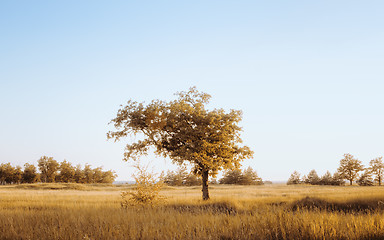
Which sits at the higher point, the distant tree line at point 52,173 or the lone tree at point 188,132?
the lone tree at point 188,132

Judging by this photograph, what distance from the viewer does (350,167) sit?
225 feet

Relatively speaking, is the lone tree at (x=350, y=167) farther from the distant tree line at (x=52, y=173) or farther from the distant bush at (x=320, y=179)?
the distant tree line at (x=52, y=173)

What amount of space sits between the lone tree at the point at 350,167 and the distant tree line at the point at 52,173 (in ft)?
215

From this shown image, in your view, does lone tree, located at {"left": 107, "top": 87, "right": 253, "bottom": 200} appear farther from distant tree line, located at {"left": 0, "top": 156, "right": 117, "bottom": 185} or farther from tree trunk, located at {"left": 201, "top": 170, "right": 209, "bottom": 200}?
distant tree line, located at {"left": 0, "top": 156, "right": 117, "bottom": 185}

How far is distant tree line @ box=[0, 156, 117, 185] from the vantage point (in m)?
77.6

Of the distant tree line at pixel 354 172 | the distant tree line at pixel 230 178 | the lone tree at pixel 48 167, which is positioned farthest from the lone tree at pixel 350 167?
the lone tree at pixel 48 167

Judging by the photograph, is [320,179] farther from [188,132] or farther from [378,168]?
[188,132]

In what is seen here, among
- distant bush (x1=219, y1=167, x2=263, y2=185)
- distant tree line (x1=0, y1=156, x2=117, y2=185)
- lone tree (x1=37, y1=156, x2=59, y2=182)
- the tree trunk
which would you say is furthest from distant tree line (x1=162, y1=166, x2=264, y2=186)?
the tree trunk

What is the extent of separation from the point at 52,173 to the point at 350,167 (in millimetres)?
83424

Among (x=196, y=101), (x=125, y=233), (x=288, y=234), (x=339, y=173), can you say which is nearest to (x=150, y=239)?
Answer: (x=125, y=233)

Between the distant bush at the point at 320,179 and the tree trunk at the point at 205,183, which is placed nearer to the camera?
the tree trunk at the point at 205,183

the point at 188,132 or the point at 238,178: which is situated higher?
the point at 188,132

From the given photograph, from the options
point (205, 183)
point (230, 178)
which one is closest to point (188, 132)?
point (205, 183)

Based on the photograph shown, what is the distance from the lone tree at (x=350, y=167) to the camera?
68.7 metres
